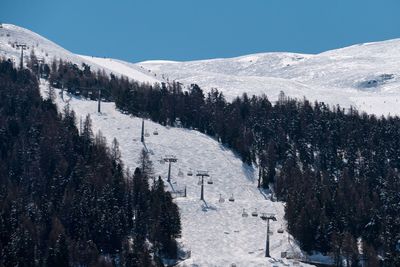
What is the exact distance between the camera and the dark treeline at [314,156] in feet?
315

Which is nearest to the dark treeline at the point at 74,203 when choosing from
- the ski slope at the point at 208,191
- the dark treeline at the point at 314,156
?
the ski slope at the point at 208,191

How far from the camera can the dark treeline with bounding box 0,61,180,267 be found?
85.1 m

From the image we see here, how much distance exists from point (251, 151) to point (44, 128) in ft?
115

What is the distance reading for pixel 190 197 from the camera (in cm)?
10944

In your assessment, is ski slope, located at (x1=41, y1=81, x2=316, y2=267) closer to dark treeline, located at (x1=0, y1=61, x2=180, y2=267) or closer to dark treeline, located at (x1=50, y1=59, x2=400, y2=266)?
dark treeline, located at (x1=50, y1=59, x2=400, y2=266)

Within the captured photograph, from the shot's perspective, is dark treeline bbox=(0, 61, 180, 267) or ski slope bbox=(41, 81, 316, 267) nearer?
dark treeline bbox=(0, 61, 180, 267)

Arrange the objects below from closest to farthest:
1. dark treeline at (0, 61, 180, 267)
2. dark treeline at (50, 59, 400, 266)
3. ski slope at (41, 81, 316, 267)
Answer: dark treeline at (0, 61, 180, 267), ski slope at (41, 81, 316, 267), dark treeline at (50, 59, 400, 266)

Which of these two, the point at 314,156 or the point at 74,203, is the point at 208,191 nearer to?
the point at 74,203

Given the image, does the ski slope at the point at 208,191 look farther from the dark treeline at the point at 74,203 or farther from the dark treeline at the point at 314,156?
the dark treeline at the point at 74,203

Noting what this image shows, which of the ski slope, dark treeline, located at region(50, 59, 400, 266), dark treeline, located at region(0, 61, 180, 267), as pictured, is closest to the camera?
dark treeline, located at region(0, 61, 180, 267)

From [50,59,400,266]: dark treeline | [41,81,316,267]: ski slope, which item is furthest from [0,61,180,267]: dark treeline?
[50,59,400,266]: dark treeline

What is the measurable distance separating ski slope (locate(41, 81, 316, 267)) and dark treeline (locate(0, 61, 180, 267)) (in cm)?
435

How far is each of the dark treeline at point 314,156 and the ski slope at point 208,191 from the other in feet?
10.2

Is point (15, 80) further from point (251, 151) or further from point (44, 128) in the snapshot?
point (251, 151)
